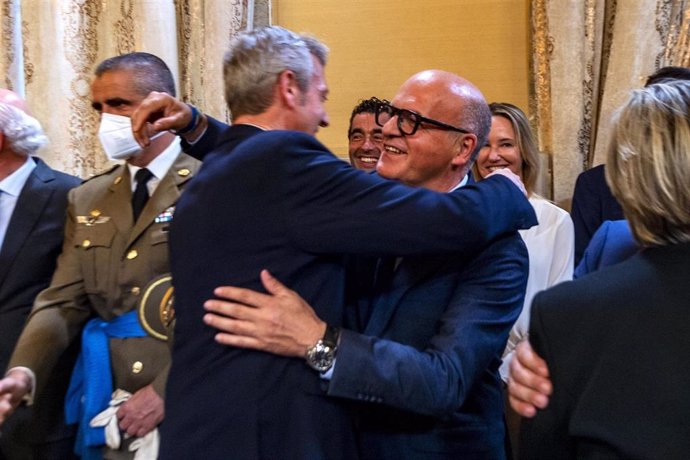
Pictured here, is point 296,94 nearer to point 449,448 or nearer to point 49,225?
point 449,448

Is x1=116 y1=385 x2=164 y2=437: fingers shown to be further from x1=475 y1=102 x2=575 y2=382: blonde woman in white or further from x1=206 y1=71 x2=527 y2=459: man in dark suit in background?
x1=475 y1=102 x2=575 y2=382: blonde woman in white

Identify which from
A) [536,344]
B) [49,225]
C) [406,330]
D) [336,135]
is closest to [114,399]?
[49,225]

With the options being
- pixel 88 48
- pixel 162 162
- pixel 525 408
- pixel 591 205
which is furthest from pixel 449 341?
pixel 88 48

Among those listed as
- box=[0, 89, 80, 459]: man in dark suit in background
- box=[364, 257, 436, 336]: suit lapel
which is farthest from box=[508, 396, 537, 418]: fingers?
box=[0, 89, 80, 459]: man in dark suit in background

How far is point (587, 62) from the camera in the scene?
3113 mm

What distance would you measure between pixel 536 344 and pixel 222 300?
0.58 m

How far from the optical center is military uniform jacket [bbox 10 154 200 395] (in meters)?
2.17

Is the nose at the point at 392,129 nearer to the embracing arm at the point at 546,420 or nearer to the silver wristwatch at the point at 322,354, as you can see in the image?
the silver wristwatch at the point at 322,354

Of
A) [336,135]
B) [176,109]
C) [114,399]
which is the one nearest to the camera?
[176,109]

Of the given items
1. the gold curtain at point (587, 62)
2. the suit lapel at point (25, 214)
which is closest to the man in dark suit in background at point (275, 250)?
the suit lapel at point (25, 214)

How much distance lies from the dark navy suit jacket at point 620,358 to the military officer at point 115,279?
3.55 ft

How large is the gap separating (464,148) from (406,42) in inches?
64.9

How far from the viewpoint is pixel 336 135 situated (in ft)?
11.5

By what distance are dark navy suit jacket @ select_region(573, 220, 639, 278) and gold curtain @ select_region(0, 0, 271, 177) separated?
1794 mm
